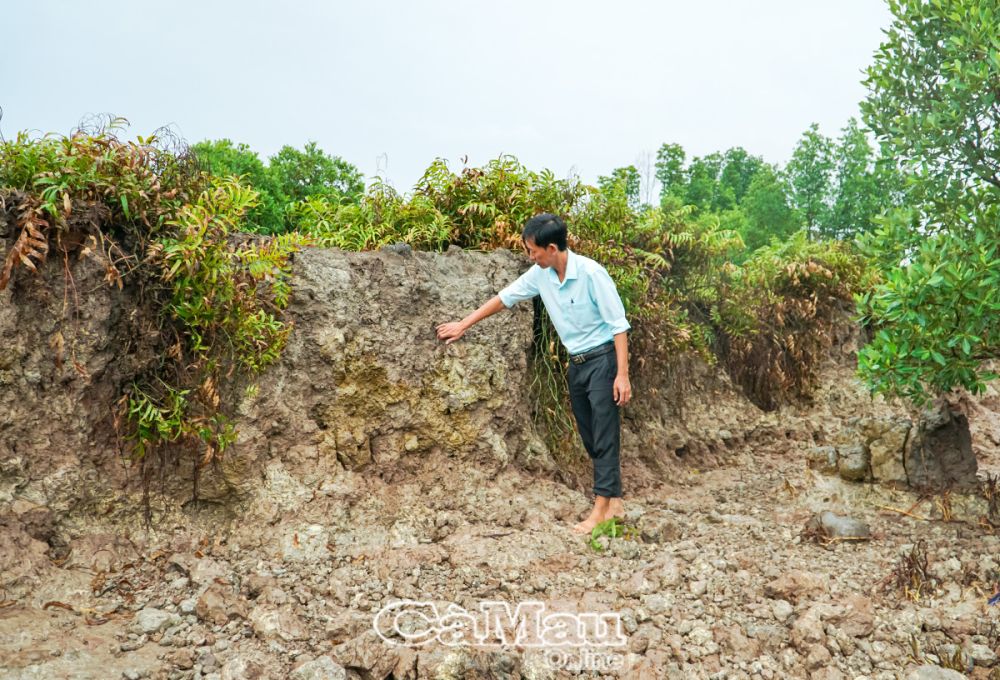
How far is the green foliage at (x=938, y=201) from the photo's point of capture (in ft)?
15.1

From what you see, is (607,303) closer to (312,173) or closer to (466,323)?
(466,323)

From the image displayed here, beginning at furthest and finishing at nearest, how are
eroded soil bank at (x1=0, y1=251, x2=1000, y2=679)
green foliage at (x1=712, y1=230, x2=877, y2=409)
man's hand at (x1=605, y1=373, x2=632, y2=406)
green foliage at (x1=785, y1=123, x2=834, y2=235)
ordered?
green foliage at (x1=785, y1=123, x2=834, y2=235), green foliage at (x1=712, y1=230, x2=877, y2=409), man's hand at (x1=605, y1=373, x2=632, y2=406), eroded soil bank at (x1=0, y1=251, x2=1000, y2=679)

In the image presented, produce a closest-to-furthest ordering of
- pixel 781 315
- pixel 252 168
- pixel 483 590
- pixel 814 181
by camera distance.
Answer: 1. pixel 483 590
2. pixel 781 315
3. pixel 252 168
4. pixel 814 181

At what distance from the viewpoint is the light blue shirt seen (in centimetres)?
516

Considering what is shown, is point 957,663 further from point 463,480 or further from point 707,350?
point 707,350

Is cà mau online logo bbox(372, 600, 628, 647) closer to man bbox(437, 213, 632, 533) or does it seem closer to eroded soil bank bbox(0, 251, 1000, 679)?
eroded soil bank bbox(0, 251, 1000, 679)

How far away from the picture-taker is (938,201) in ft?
16.7

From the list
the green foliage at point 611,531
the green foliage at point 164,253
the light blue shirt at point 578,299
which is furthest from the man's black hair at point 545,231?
the green foliage at point 611,531

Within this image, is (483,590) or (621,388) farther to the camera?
(621,388)

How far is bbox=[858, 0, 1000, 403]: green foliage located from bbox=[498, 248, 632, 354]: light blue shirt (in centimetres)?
167

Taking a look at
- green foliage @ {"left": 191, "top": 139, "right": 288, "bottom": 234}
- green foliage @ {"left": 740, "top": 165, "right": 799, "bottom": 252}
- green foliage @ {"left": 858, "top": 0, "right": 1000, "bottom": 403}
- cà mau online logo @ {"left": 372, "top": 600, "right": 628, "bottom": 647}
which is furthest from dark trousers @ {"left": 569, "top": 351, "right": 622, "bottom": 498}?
green foliage @ {"left": 740, "top": 165, "right": 799, "bottom": 252}

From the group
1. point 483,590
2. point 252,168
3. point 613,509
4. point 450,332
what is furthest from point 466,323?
point 252,168

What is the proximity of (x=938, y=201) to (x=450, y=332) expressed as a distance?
11.1 ft

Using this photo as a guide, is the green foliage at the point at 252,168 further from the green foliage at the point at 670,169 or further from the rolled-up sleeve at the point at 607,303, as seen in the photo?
the green foliage at the point at 670,169
